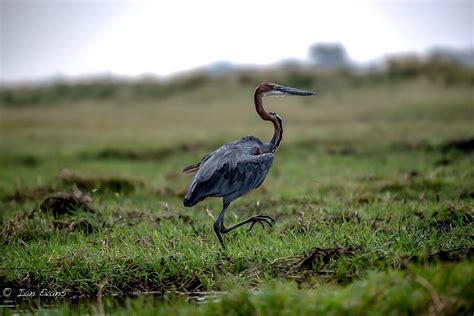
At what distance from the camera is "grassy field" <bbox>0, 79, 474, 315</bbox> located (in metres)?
5.19

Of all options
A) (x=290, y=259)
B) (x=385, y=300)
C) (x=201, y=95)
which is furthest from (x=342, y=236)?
(x=201, y=95)

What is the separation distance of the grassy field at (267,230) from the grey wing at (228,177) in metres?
0.47

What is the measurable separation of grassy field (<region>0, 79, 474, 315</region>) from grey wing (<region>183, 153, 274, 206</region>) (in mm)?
472

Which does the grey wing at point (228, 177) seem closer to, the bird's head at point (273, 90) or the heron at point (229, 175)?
the heron at point (229, 175)

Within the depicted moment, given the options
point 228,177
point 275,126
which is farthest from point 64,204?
point 275,126

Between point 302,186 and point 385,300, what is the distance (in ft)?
18.2

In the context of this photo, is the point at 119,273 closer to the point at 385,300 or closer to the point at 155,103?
the point at 385,300

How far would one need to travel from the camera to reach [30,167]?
14.4 m

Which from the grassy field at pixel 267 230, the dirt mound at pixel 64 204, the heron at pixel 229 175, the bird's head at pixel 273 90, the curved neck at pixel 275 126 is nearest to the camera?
the grassy field at pixel 267 230

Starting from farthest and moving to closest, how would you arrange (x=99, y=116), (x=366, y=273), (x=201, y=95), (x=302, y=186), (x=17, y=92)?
(x=17, y=92) < (x=201, y=95) < (x=99, y=116) < (x=302, y=186) < (x=366, y=273)

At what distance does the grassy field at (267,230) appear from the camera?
519 centimetres

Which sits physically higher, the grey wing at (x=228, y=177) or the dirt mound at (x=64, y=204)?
the grey wing at (x=228, y=177)

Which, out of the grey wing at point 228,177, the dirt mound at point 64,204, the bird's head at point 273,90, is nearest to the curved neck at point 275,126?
the bird's head at point 273,90

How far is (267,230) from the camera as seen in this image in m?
7.57
